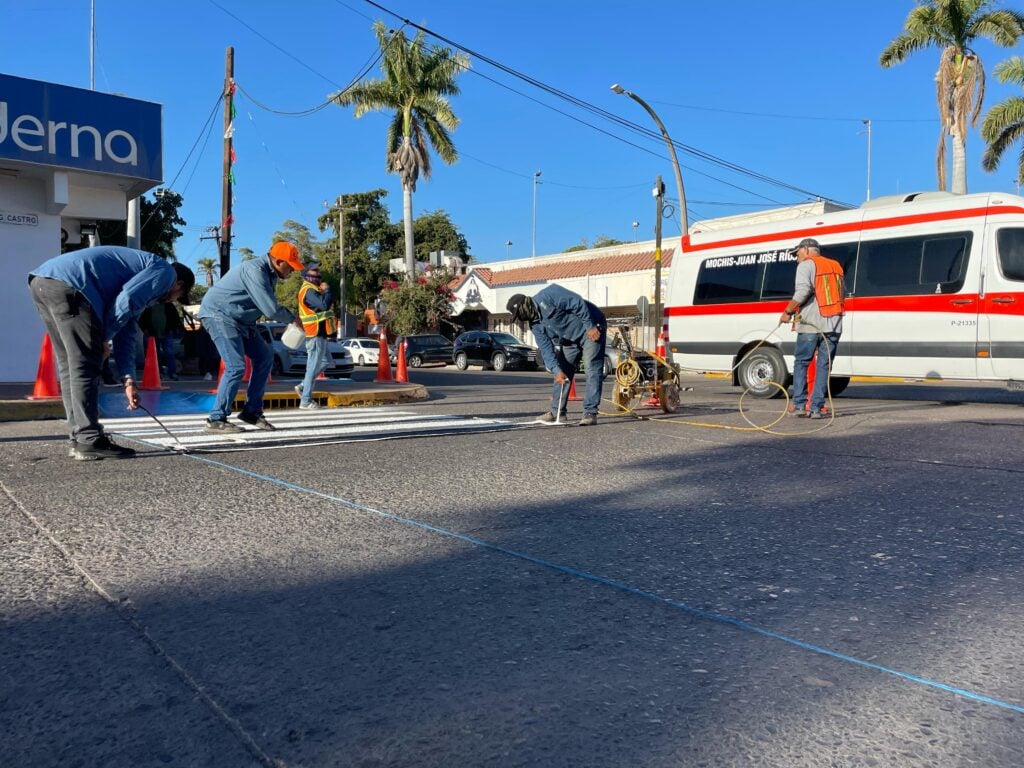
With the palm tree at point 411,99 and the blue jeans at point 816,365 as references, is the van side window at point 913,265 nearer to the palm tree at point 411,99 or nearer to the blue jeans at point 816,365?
the blue jeans at point 816,365

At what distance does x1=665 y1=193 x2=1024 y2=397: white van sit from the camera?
10.5 meters

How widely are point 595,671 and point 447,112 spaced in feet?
120

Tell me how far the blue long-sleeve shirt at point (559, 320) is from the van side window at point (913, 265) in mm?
4907

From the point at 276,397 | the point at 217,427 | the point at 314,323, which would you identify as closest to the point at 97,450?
the point at 217,427

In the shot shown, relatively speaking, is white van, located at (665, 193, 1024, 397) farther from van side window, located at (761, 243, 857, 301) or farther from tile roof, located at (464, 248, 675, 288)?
tile roof, located at (464, 248, 675, 288)

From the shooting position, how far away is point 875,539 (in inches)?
160

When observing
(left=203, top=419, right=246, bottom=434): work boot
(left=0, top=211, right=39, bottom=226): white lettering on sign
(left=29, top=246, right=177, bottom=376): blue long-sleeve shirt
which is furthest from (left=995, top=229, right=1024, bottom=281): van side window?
(left=0, top=211, right=39, bottom=226): white lettering on sign

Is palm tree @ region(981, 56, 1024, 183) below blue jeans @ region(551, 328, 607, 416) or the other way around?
the other way around

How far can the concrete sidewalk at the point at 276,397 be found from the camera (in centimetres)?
948

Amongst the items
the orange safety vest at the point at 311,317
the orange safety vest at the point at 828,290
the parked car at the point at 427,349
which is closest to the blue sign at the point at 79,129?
the orange safety vest at the point at 311,317

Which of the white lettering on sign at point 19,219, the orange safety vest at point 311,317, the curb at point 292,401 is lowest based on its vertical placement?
the curb at point 292,401

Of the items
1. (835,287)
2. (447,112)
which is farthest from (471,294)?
(835,287)

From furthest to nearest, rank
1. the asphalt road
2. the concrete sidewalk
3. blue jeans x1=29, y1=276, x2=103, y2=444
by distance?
the concrete sidewalk < blue jeans x1=29, y1=276, x2=103, y2=444 < the asphalt road

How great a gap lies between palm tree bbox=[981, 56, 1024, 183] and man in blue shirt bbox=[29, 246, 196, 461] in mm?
28709
